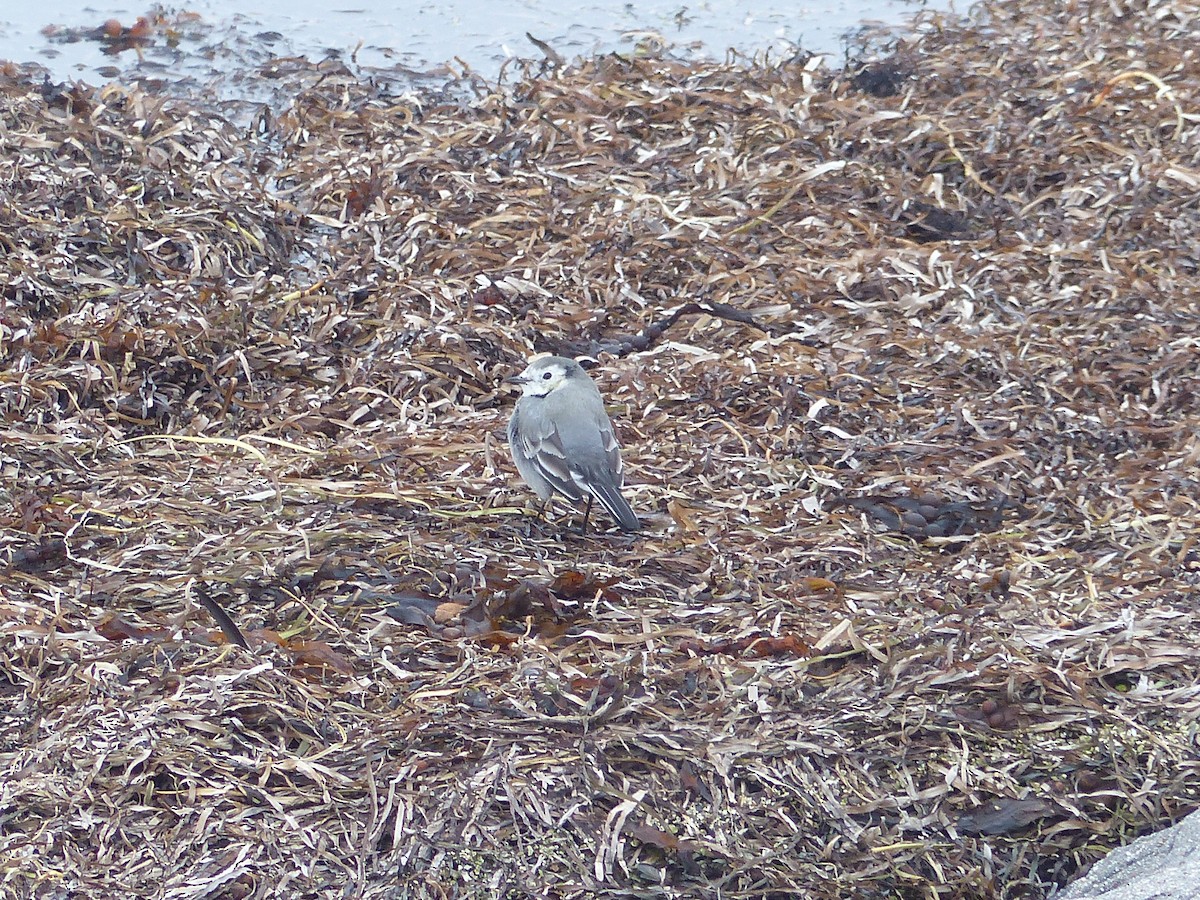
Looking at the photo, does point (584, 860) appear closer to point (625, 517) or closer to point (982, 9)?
point (625, 517)

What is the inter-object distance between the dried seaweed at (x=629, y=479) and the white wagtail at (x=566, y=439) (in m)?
0.13

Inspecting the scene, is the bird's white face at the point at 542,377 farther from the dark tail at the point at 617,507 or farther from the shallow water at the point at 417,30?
the shallow water at the point at 417,30

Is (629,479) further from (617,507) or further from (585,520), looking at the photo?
(617,507)

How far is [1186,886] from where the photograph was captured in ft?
8.35

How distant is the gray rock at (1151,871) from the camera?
2.56 meters

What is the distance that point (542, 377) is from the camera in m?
4.17

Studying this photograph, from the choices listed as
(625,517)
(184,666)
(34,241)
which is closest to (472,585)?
(625,517)

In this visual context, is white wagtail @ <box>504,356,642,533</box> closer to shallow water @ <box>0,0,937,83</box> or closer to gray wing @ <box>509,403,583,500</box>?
gray wing @ <box>509,403,583,500</box>

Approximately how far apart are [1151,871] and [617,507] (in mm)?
1579

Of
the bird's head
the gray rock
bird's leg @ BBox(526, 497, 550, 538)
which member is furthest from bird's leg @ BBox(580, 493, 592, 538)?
the gray rock

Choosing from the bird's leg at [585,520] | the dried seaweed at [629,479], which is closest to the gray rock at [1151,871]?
the dried seaweed at [629,479]

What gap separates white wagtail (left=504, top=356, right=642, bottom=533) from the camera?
3.78 metres

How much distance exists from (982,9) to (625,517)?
4.74m

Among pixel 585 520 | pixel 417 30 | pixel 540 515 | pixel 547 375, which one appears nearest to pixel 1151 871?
pixel 585 520
